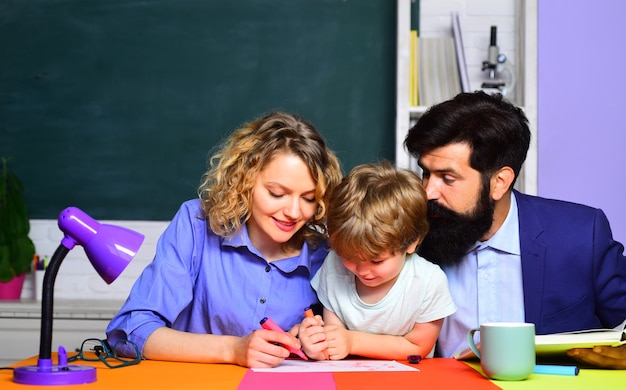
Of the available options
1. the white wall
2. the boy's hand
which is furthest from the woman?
the white wall

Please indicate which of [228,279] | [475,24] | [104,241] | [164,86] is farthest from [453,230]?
[164,86]

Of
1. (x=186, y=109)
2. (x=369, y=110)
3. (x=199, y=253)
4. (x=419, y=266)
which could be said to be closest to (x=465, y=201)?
(x=419, y=266)

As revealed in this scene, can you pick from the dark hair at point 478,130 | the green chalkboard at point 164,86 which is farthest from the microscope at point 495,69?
the dark hair at point 478,130

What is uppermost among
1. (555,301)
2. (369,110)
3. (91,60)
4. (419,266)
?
(91,60)

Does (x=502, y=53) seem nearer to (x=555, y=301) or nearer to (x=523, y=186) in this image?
(x=523, y=186)

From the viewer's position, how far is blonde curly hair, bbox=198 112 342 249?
1.98 metres

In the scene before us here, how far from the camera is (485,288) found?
2.11 meters

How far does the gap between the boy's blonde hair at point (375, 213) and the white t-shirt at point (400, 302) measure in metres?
0.09

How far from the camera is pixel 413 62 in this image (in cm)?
344

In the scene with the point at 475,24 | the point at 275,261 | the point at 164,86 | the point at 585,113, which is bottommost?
the point at 275,261

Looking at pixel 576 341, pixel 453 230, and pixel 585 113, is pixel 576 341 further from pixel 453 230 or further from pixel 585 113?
pixel 585 113

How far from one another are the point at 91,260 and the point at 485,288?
1094mm

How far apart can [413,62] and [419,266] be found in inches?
67.1

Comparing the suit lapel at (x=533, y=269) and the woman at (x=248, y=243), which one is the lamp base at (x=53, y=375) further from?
the suit lapel at (x=533, y=269)
